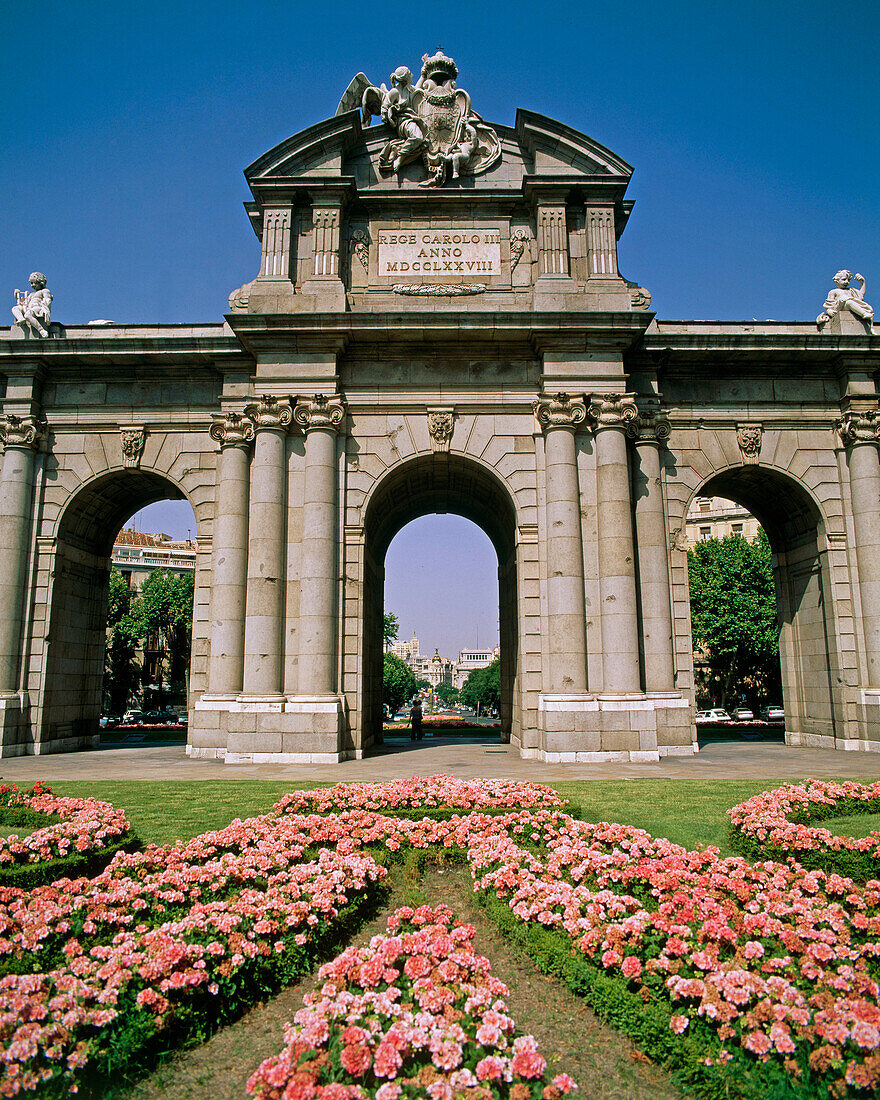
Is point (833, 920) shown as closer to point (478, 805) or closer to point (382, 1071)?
point (382, 1071)

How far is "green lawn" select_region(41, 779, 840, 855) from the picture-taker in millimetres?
10023

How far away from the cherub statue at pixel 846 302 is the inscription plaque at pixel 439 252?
409 inches

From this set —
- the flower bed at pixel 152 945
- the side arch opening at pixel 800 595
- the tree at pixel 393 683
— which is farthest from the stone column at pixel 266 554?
the tree at pixel 393 683

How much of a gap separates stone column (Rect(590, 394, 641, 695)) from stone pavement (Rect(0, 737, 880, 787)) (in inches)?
95.5

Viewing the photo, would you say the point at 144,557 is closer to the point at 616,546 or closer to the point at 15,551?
Result: the point at 15,551

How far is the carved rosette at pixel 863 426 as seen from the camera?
829 inches

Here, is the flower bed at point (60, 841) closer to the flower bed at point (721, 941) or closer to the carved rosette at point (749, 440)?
the flower bed at point (721, 941)

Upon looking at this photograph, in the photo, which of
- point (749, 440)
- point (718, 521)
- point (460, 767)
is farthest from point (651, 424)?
point (718, 521)

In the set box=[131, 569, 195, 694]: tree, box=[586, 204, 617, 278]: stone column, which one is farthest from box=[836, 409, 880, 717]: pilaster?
box=[131, 569, 195, 694]: tree

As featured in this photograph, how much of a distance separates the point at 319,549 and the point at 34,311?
12.2 m

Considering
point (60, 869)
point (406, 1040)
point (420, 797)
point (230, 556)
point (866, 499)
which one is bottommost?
point (406, 1040)

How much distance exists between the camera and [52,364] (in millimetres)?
21422

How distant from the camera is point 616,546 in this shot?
18688 mm

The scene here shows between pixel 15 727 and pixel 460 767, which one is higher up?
pixel 15 727
